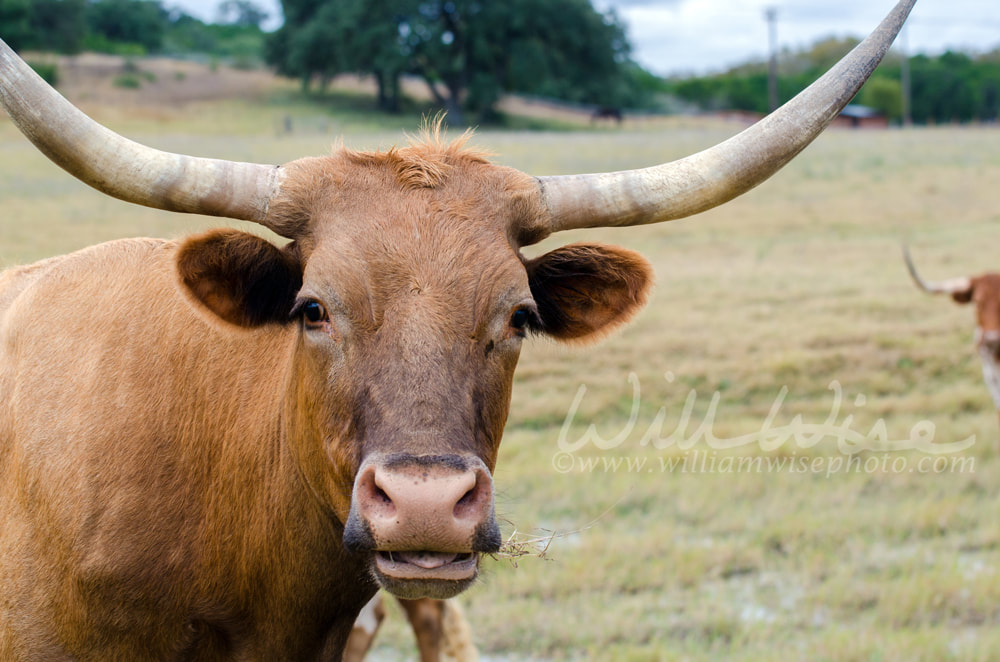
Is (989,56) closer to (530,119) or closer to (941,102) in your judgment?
(941,102)

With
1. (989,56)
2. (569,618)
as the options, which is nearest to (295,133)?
(569,618)

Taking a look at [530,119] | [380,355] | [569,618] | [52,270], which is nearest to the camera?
[380,355]

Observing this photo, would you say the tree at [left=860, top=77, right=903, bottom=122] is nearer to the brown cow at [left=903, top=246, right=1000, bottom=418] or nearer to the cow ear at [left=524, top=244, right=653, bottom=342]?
the brown cow at [left=903, top=246, right=1000, bottom=418]

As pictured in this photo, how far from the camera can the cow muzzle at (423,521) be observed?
2.29 meters

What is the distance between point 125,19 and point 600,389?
81.8 m

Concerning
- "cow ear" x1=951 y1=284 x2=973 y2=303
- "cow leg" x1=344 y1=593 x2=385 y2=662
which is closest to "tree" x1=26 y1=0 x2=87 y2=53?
"cow ear" x1=951 y1=284 x2=973 y2=303

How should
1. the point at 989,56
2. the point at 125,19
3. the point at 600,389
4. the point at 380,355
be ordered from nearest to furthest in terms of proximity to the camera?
the point at 380,355, the point at 600,389, the point at 125,19, the point at 989,56

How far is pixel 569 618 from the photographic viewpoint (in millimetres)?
5281

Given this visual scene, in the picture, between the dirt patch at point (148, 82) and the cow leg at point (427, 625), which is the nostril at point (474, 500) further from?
the dirt patch at point (148, 82)

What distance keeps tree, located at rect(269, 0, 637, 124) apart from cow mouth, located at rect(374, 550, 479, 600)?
55714mm

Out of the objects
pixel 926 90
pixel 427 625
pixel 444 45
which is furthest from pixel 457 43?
pixel 427 625

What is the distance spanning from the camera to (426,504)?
7.50ft

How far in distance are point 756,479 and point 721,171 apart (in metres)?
4.72

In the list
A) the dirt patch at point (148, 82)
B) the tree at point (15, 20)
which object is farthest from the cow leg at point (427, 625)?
the tree at point (15, 20)
